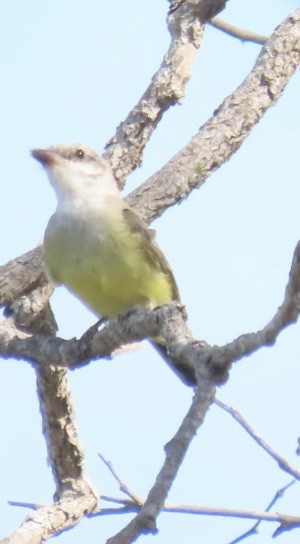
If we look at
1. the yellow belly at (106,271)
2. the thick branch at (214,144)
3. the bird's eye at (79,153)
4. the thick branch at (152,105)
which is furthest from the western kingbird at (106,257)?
the thick branch at (152,105)

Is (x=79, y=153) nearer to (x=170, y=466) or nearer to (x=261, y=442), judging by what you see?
(x=261, y=442)

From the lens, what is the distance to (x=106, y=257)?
659 cm

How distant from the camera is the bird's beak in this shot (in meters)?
7.22

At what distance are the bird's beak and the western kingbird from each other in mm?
16

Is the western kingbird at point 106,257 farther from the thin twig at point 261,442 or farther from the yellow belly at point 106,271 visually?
the thin twig at point 261,442

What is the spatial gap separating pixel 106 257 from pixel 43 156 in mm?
964

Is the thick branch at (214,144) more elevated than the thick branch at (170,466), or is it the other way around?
the thick branch at (214,144)

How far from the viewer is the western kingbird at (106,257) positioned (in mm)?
6566

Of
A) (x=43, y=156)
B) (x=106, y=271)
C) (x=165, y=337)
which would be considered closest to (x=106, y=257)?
(x=106, y=271)

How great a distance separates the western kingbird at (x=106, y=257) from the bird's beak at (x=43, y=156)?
0.05 ft

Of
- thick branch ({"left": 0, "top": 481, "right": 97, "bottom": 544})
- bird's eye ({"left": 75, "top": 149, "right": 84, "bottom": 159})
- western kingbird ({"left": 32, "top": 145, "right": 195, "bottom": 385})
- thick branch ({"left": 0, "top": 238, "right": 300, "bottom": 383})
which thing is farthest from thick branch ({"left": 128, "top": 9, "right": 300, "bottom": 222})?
thick branch ({"left": 0, "top": 481, "right": 97, "bottom": 544})

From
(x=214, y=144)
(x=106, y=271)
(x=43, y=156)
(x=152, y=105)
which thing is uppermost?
(x=152, y=105)

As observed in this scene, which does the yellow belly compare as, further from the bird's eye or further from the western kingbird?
the bird's eye

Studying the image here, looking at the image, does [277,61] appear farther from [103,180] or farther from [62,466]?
[62,466]
